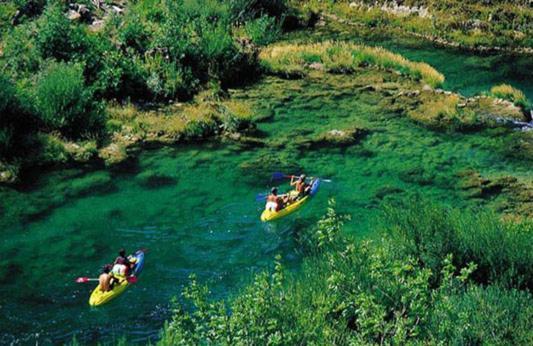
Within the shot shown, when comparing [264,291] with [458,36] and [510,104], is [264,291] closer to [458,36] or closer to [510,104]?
[510,104]

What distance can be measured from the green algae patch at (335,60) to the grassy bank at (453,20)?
8.65 metres

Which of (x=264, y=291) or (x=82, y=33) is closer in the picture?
(x=264, y=291)

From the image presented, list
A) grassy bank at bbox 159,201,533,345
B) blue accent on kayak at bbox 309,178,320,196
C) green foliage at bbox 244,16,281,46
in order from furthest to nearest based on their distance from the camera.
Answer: green foliage at bbox 244,16,281,46 < blue accent on kayak at bbox 309,178,320,196 < grassy bank at bbox 159,201,533,345

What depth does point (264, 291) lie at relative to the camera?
41.4 ft

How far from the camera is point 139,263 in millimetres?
18922

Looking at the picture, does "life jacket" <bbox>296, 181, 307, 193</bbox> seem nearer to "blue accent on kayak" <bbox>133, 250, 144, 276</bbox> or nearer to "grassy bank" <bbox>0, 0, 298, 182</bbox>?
"blue accent on kayak" <bbox>133, 250, 144, 276</bbox>

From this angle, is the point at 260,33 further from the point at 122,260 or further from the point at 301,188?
the point at 122,260

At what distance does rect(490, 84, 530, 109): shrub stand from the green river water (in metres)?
4.35

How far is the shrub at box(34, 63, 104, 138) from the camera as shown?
27.5 meters

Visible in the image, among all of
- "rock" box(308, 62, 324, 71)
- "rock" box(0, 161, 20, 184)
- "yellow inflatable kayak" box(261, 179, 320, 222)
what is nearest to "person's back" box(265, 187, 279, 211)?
"yellow inflatable kayak" box(261, 179, 320, 222)

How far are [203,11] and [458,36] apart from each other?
18728 millimetres

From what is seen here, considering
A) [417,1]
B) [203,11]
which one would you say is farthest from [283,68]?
[417,1]

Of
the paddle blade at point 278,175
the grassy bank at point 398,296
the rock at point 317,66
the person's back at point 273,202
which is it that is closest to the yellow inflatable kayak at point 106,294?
the grassy bank at point 398,296

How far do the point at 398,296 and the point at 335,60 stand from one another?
1125 inches
